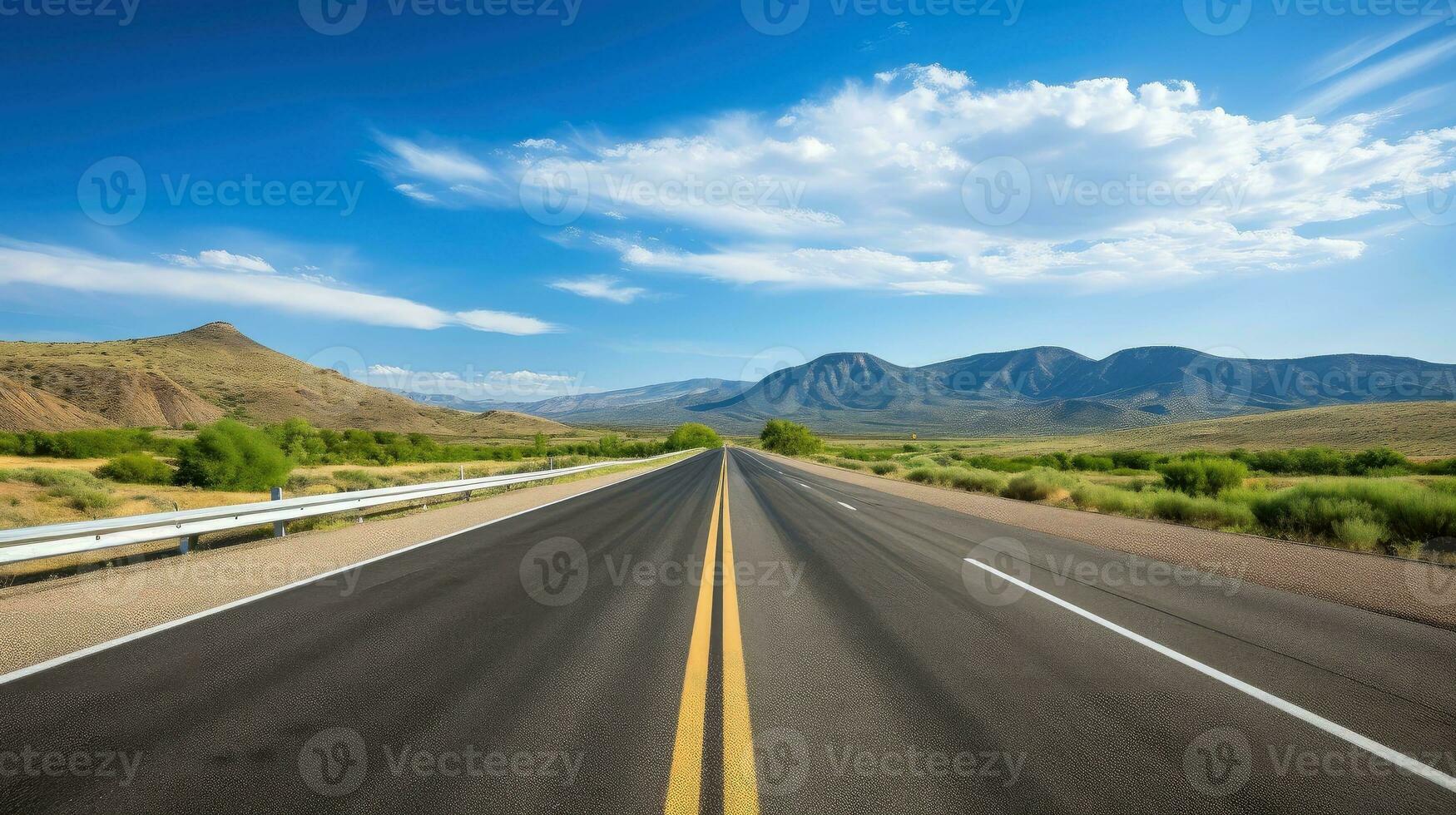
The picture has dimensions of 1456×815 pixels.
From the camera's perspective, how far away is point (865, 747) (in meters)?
3.05

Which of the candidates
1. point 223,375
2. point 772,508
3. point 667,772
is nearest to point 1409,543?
point 772,508

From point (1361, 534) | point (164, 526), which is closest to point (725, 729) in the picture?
point (164, 526)

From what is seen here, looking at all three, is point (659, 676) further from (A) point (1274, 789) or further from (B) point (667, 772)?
(A) point (1274, 789)

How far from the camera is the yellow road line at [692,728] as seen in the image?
8.39ft

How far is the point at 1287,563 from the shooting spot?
801 cm

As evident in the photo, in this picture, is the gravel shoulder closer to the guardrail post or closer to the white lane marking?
the white lane marking

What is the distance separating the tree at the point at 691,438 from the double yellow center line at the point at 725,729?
94163 mm
